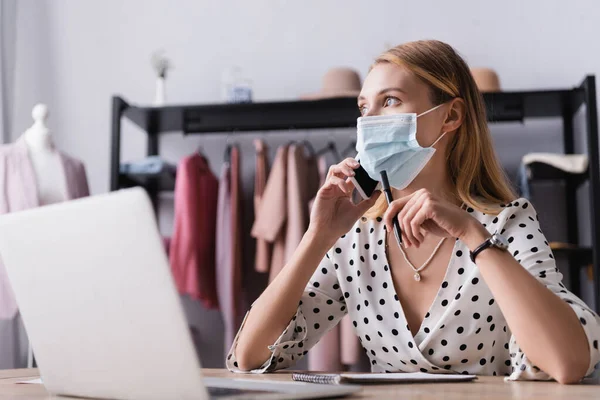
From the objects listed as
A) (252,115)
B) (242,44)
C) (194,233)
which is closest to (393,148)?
(194,233)

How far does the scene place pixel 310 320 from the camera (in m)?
1.54

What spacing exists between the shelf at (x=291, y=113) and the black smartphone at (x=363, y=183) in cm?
163

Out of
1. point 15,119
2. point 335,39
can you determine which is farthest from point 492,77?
point 15,119

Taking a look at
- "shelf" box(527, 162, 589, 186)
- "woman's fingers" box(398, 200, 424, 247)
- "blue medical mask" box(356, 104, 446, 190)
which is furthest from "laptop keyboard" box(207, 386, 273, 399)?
"shelf" box(527, 162, 589, 186)

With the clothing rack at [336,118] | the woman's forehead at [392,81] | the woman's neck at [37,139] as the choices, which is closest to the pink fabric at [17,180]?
the woman's neck at [37,139]

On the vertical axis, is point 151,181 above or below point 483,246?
above

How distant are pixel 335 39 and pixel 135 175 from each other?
1.18 meters

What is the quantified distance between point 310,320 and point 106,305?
781 mm

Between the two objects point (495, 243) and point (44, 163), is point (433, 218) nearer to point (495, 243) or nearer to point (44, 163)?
point (495, 243)

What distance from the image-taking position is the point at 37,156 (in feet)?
9.90

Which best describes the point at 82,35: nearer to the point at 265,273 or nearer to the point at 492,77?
the point at 265,273

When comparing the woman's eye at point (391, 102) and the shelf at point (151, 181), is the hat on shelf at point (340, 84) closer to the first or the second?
the shelf at point (151, 181)

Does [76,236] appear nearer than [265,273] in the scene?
Yes

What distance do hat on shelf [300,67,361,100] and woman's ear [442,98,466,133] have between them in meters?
1.61
